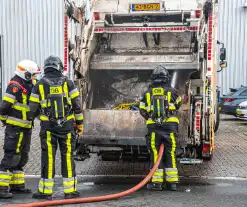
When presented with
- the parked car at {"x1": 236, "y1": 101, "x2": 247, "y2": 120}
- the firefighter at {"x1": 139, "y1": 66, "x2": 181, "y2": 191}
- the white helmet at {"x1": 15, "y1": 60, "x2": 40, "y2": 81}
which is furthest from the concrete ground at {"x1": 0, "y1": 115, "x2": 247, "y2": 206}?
the parked car at {"x1": 236, "y1": 101, "x2": 247, "y2": 120}

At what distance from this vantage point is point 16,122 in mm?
6039

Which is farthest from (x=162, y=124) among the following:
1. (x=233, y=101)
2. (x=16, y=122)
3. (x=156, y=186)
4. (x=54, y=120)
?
(x=233, y=101)

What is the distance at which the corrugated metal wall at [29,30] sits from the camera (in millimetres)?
20219

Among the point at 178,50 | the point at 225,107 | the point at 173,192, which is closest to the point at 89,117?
the point at 173,192

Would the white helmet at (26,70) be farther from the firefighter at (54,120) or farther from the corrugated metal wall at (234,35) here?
the corrugated metal wall at (234,35)

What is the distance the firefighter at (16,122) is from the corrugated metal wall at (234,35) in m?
15.3

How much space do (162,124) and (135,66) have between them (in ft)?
5.75

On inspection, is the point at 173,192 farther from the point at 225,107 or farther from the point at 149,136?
the point at 225,107

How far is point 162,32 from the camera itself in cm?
818

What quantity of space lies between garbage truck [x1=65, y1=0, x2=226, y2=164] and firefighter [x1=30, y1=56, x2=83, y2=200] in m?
1.03

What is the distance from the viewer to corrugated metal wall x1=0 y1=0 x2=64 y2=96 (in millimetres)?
20219

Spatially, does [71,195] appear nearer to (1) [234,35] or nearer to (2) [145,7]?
(2) [145,7]

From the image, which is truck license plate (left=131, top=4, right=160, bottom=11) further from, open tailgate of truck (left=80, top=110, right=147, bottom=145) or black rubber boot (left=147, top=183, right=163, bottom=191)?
black rubber boot (left=147, top=183, right=163, bottom=191)

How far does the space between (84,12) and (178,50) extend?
5.88ft
